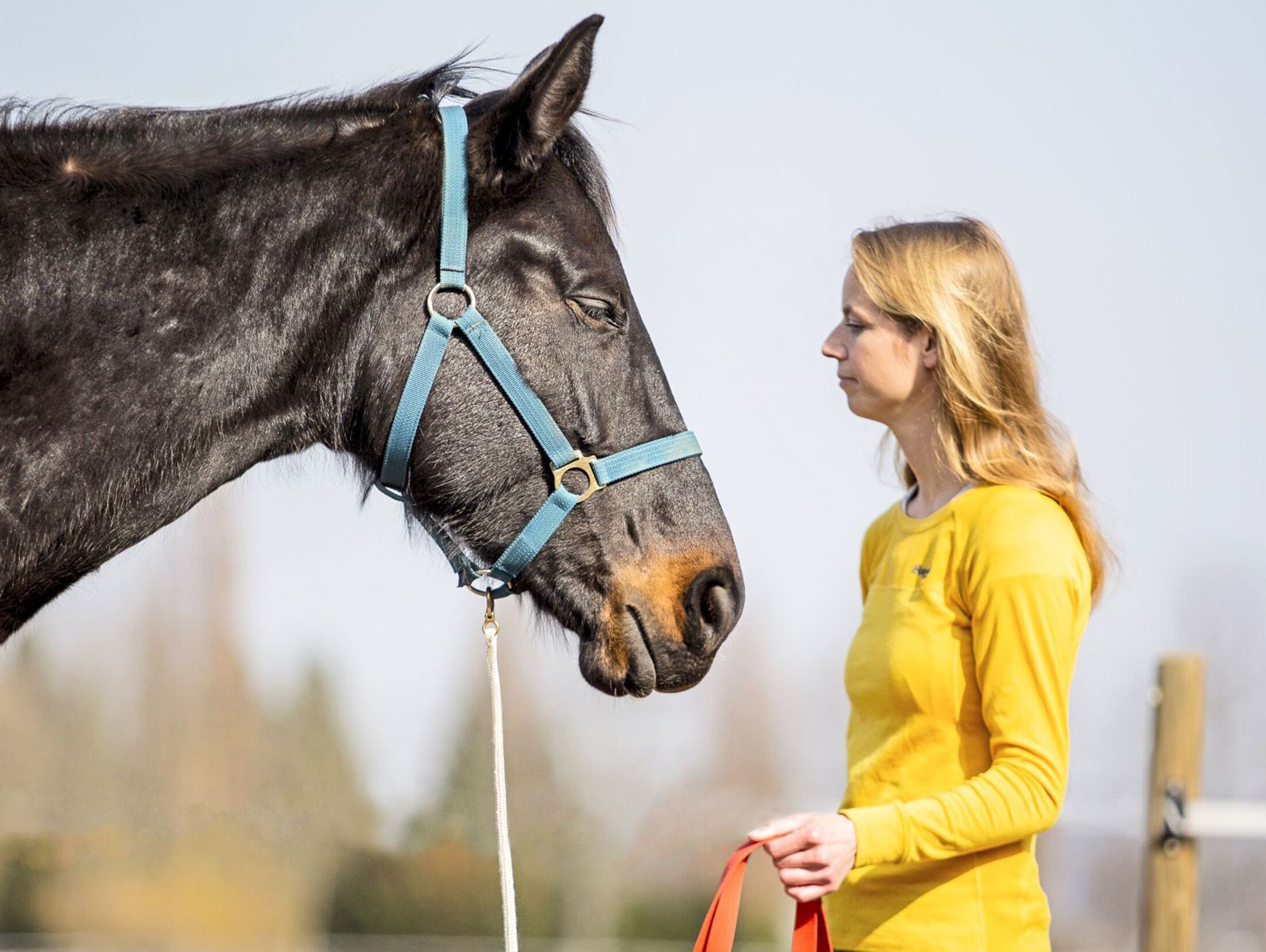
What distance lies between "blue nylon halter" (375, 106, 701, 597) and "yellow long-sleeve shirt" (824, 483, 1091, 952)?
1.60 ft

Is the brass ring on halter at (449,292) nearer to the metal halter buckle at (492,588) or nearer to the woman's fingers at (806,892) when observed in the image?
the metal halter buckle at (492,588)

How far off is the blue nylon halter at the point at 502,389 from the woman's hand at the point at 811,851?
0.63 meters

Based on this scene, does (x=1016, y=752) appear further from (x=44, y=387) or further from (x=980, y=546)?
(x=44, y=387)

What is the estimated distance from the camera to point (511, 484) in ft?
6.50

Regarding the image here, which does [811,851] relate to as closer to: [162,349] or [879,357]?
[879,357]

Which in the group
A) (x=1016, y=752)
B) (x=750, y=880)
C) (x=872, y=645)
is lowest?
(x=750, y=880)

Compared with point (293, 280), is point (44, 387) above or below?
below

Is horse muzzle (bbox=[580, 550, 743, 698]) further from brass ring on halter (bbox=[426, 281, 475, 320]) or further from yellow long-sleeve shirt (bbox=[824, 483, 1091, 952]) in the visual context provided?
brass ring on halter (bbox=[426, 281, 475, 320])

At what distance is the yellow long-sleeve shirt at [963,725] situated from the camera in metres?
1.66

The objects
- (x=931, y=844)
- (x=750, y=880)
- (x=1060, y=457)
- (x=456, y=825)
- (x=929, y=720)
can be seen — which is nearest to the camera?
(x=931, y=844)

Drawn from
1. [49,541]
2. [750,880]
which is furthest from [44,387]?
[750,880]

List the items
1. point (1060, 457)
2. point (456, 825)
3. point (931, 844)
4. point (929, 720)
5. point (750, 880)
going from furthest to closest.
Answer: point (456, 825)
point (750, 880)
point (1060, 457)
point (929, 720)
point (931, 844)

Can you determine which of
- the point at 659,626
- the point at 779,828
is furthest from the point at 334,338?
the point at 779,828

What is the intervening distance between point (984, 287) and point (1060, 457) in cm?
31
